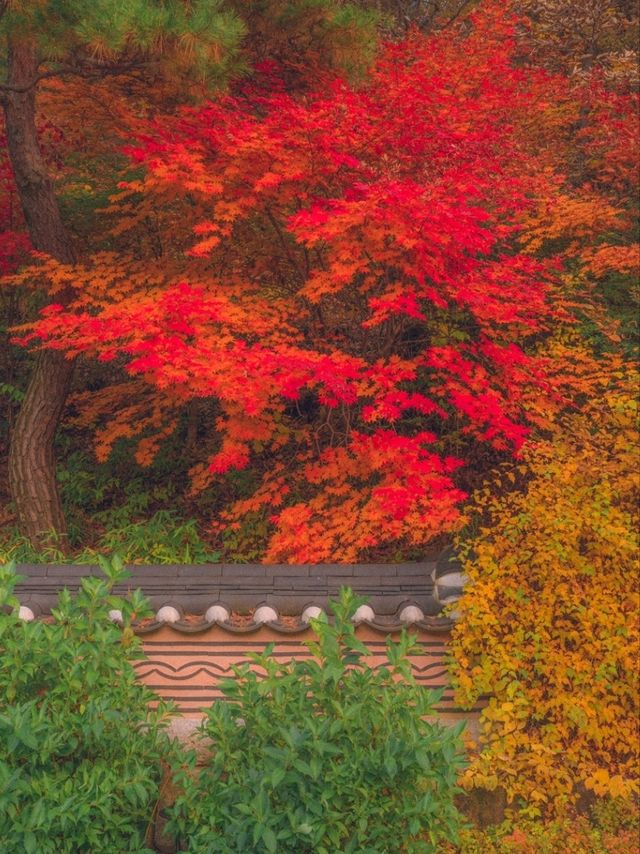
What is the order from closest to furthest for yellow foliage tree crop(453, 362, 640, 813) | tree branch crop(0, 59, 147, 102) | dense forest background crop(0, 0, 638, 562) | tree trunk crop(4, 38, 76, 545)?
yellow foliage tree crop(453, 362, 640, 813), dense forest background crop(0, 0, 638, 562), tree branch crop(0, 59, 147, 102), tree trunk crop(4, 38, 76, 545)

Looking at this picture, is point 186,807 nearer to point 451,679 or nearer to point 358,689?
point 358,689

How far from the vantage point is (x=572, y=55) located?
45.3ft

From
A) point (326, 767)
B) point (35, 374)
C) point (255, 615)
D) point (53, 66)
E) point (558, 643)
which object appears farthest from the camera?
point (35, 374)

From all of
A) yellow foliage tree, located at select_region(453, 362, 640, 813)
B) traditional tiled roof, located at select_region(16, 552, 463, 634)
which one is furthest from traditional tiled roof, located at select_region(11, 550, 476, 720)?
yellow foliage tree, located at select_region(453, 362, 640, 813)

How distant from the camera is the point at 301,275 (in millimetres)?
9703

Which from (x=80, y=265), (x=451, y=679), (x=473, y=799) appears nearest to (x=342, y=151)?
(x=80, y=265)

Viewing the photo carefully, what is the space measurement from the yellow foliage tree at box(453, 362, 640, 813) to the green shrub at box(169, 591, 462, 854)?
32.4 inches

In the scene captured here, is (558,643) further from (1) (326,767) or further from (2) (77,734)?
(2) (77,734)

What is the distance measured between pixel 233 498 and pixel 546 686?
5.77m

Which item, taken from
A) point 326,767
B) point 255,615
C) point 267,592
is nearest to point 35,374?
point 267,592

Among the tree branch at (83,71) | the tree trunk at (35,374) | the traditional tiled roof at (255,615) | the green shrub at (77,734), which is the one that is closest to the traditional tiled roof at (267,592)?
the traditional tiled roof at (255,615)

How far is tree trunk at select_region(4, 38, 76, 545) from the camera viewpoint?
9039mm

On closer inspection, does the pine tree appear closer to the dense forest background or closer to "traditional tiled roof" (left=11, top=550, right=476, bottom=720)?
the dense forest background

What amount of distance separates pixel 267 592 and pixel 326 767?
1809 mm
